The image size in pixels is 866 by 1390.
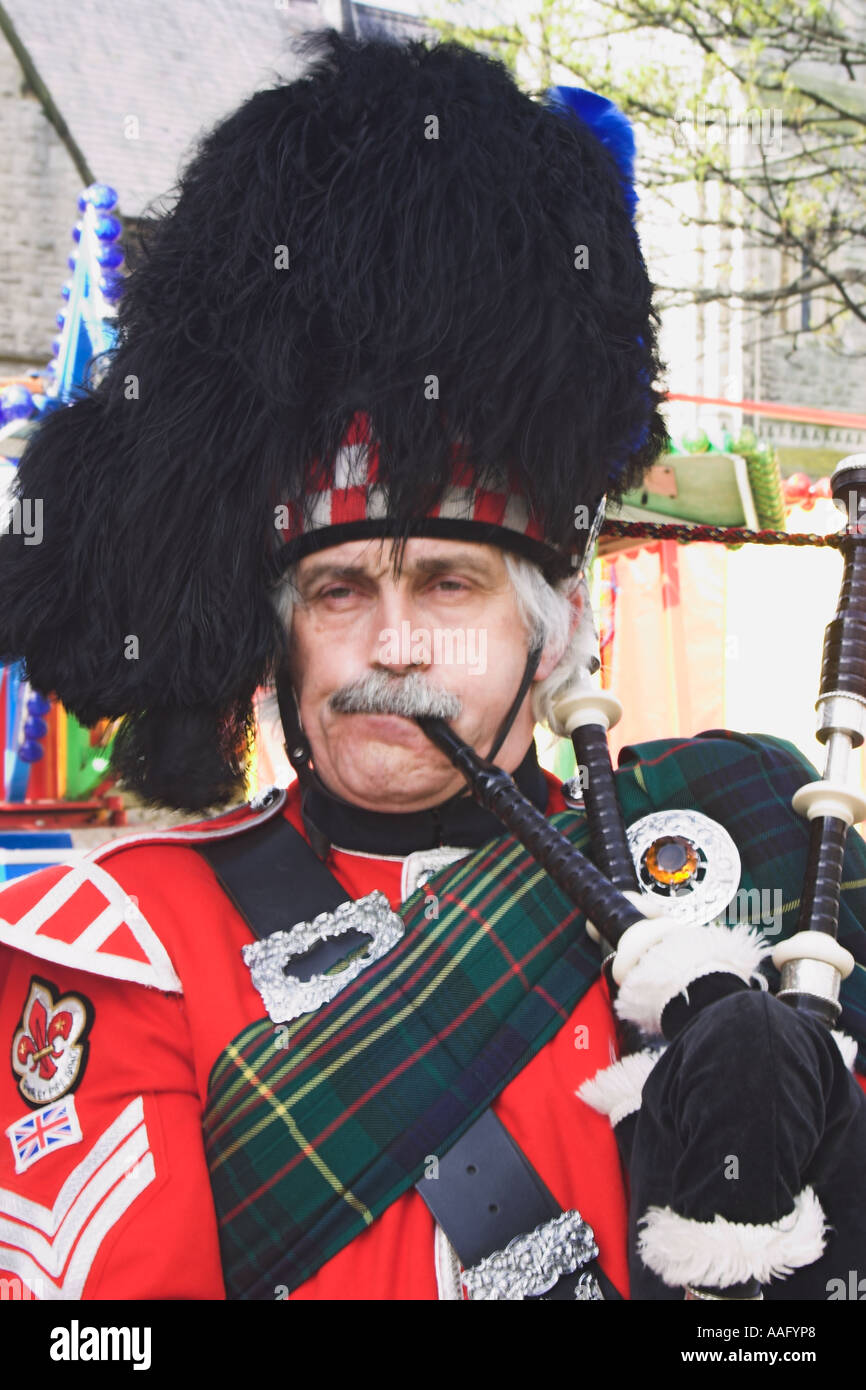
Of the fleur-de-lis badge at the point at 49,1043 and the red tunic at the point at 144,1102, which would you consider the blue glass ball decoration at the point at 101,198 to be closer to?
the red tunic at the point at 144,1102

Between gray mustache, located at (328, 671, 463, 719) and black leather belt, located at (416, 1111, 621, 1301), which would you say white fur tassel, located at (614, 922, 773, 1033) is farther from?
gray mustache, located at (328, 671, 463, 719)

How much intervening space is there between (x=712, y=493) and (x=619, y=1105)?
135 inches

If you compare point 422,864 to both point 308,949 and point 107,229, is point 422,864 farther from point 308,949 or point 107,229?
point 107,229

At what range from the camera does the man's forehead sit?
6.58ft

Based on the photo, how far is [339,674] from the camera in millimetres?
2047

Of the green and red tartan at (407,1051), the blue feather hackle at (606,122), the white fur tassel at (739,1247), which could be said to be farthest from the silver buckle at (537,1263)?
the blue feather hackle at (606,122)

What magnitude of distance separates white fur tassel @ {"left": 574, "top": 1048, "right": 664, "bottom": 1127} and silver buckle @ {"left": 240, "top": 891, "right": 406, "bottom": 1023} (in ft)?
1.16

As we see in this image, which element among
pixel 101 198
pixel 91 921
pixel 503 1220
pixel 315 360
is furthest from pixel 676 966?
pixel 101 198

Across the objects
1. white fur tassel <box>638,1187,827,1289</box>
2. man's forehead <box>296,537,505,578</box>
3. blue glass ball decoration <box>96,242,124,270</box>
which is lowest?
white fur tassel <box>638,1187,827,1289</box>

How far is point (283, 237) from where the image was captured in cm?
210

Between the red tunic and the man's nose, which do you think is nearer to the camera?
the red tunic

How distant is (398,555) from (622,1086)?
756mm

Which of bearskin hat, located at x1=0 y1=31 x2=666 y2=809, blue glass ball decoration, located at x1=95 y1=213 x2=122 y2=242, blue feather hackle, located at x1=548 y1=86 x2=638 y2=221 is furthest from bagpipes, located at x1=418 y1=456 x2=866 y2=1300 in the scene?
blue glass ball decoration, located at x1=95 y1=213 x2=122 y2=242
